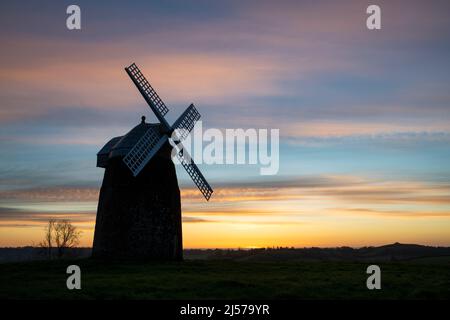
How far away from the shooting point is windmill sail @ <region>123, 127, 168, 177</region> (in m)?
40.1

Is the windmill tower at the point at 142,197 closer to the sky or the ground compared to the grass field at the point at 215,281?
closer to the sky

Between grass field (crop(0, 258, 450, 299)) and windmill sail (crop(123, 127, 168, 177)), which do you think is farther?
windmill sail (crop(123, 127, 168, 177))

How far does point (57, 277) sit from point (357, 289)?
16681 mm

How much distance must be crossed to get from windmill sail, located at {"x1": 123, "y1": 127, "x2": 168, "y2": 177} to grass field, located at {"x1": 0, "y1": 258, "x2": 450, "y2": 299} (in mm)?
6705

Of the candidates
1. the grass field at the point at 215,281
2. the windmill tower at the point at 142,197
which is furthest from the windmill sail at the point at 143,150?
the grass field at the point at 215,281

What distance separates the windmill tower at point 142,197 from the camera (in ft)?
134

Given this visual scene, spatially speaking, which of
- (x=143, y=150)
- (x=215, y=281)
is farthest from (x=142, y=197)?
(x=215, y=281)

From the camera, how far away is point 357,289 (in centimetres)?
2805

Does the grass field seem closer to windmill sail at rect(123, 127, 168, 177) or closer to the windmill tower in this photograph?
the windmill tower

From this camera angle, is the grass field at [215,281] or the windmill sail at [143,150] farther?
the windmill sail at [143,150]

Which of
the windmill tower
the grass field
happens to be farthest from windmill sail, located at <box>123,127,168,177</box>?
the grass field

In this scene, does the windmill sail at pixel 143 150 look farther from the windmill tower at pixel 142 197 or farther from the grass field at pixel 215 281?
the grass field at pixel 215 281

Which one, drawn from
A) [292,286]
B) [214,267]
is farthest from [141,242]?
[292,286]
